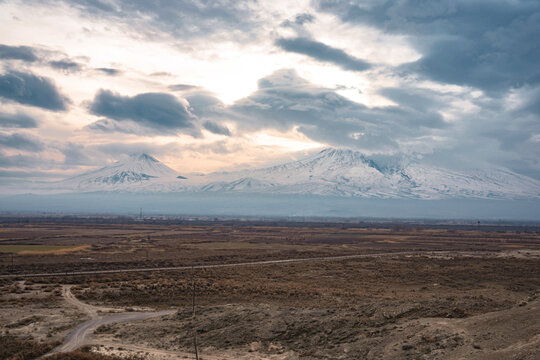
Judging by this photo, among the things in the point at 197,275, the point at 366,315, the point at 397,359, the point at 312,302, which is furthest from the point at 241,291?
the point at 397,359

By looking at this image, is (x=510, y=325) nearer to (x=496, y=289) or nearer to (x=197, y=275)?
(x=496, y=289)

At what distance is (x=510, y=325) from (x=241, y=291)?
29.5 metres

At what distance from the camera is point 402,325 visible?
26781 millimetres

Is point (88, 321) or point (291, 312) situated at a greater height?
point (291, 312)

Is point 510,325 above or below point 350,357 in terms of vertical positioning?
above

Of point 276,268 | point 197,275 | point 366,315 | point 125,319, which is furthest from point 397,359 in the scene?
point 276,268

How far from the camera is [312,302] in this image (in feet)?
137

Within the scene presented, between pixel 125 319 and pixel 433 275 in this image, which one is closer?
pixel 125 319

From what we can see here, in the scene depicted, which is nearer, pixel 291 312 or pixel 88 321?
pixel 291 312

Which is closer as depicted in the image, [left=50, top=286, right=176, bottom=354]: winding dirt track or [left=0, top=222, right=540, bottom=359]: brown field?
[left=0, top=222, right=540, bottom=359]: brown field

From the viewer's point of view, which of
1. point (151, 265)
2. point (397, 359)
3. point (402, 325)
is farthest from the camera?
point (151, 265)

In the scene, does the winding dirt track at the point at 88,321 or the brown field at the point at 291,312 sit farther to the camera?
the winding dirt track at the point at 88,321

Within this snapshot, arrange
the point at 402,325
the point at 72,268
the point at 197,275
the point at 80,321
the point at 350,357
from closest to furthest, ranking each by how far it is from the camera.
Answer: the point at 350,357 → the point at 402,325 → the point at 80,321 → the point at 197,275 → the point at 72,268

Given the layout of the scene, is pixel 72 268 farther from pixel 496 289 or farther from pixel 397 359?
pixel 496 289
